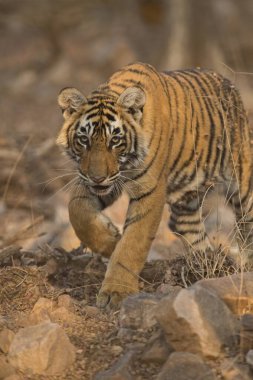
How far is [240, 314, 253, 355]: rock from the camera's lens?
3541 mm

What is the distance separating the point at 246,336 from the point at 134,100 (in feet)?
6.73

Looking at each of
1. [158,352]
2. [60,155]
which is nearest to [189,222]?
[158,352]

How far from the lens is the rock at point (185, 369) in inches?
133

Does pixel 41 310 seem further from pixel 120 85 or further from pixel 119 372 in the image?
pixel 120 85

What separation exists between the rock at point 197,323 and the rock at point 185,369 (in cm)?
10

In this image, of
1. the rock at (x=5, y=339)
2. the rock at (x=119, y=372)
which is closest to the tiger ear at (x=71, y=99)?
the rock at (x=5, y=339)

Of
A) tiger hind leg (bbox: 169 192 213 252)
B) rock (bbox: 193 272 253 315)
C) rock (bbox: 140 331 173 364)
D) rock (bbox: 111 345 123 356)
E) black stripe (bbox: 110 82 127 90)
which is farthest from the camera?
tiger hind leg (bbox: 169 192 213 252)

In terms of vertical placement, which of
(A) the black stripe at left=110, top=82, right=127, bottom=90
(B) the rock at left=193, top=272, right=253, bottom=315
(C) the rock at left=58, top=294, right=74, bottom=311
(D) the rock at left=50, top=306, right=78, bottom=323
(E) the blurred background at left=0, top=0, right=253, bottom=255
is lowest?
(D) the rock at left=50, top=306, right=78, bottom=323

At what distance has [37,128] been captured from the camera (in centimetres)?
1200

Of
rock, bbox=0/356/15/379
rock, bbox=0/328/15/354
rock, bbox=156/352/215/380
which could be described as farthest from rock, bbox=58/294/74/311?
rock, bbox=156/352/215/380

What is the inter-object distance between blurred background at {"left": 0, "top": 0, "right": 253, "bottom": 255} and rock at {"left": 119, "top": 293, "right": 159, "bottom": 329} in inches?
253

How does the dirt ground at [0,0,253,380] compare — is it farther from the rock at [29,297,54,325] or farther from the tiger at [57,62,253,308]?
the tiger at [57,62,253,308]

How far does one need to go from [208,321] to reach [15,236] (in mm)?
3517

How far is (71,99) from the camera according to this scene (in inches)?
210
